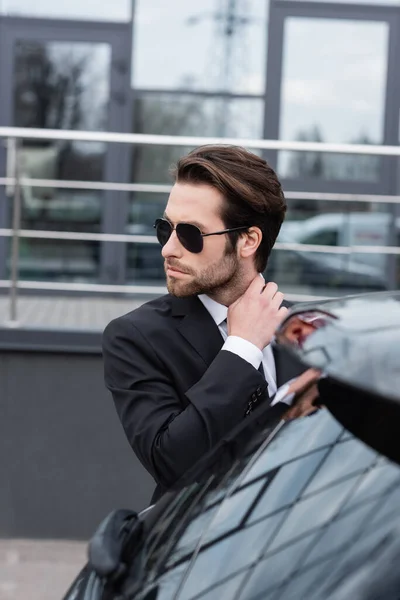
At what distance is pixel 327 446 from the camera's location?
1.56 m

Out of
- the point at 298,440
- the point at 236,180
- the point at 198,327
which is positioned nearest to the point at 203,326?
the point at 198,327

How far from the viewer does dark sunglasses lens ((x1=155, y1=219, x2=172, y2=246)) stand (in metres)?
2.25

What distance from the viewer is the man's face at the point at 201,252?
217 centimetres

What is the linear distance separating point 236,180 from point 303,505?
863 mm

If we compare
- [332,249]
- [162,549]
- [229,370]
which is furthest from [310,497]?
[332,249]

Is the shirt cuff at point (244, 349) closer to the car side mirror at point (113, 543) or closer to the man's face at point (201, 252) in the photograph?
the man's face at point (201, 252)

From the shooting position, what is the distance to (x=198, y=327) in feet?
7.21

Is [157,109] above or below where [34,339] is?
above

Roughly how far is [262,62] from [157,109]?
0.94 m

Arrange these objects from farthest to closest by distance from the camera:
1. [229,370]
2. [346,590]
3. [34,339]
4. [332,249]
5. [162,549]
Result: [332,249] → [34,339] → [229,370] → [162,549] → [346,590]

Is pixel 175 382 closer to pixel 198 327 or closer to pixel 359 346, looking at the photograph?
pixel 198 327

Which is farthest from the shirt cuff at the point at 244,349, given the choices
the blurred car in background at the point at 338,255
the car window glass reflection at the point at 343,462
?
the blurred car in background at the point at 338,255

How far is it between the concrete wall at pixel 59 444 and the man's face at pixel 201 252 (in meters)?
2.73

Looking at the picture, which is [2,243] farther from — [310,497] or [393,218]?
[310,497]
